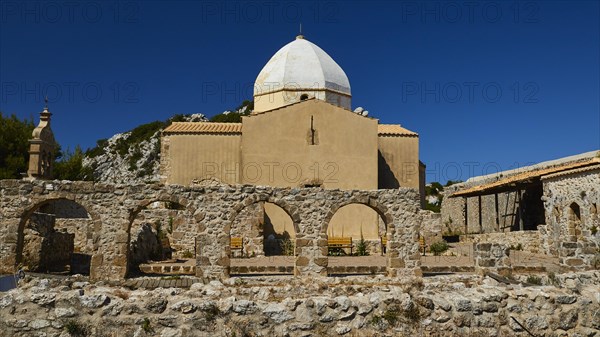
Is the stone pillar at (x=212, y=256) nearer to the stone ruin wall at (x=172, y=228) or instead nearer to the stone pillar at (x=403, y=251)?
the stone pillar at (x=403, y=251)

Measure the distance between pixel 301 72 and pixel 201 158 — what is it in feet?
23.5

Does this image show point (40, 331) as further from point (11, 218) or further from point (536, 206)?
point (536, 206)

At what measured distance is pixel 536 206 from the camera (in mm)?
22953

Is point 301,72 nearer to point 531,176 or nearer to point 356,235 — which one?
point 356,235

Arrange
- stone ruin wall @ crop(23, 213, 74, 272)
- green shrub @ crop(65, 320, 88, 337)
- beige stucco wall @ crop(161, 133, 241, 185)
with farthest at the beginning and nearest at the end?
1. beige stucco wall @ crop(161, 133, 241, 185)
2. stone ruin wall @ crop(23, 213, 74, 272)
3. green shrub @ crop(65, 320, 88, 337)

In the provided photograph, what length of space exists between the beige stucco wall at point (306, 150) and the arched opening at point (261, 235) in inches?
75.8

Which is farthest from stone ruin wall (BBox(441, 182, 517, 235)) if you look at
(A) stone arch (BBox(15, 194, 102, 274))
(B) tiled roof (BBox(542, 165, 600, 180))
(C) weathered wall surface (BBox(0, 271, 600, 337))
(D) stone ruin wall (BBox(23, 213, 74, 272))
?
(D) stone ruin wall (BBox(23, 213, 74, 272))

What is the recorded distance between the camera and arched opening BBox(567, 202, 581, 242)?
16.8 m

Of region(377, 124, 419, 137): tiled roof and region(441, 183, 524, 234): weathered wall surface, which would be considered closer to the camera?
region(377, 124, 419, 137): tiled roof

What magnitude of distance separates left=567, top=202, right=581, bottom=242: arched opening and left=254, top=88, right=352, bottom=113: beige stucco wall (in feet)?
40.4

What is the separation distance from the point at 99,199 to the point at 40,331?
27.3 feet

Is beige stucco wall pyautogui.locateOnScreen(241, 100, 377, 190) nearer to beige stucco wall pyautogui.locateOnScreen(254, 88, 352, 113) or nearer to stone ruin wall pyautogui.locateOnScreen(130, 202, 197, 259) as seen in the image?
beige stucco wall pyautogui.locateOnScreen(254, 88, 352, 113)

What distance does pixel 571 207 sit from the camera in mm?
17062

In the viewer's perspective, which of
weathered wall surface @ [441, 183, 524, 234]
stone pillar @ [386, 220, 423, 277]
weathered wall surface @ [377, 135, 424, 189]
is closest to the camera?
stone pillar @ [386, 220, 423, 277]
